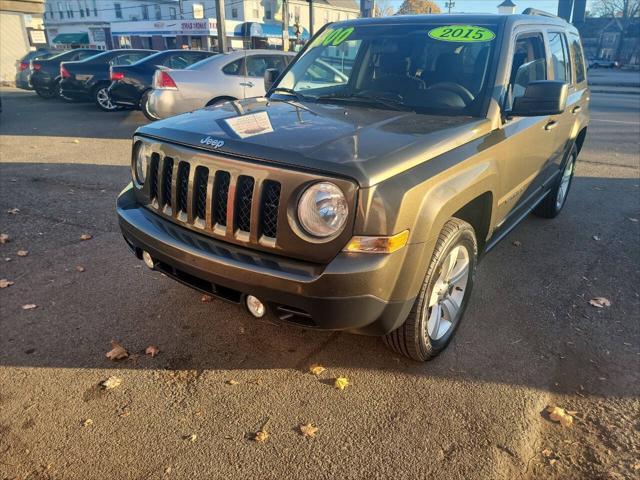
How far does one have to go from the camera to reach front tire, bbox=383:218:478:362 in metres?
2.62

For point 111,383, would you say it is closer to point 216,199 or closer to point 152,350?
point 152,350

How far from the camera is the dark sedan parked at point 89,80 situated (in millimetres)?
13188

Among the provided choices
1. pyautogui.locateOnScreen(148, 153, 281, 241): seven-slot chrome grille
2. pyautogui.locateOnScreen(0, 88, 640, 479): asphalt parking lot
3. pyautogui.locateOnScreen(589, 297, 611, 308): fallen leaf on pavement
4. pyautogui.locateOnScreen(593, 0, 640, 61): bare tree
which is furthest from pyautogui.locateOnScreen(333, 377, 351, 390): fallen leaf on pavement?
pyautogui.locateOnScreen(593, 0, 640, 61): bare tree

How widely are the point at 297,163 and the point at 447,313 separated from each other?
148cm

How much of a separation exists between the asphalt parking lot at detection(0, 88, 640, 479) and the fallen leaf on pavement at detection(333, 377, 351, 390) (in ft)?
0.18

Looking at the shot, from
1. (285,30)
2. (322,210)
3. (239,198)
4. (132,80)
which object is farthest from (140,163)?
(285,30)

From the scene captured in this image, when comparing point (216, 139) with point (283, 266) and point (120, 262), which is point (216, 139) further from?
point (120, 262)

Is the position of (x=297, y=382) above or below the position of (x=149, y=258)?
below

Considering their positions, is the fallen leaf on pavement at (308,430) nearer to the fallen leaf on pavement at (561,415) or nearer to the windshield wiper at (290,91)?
the fallen leaf on pavement at (561,415)

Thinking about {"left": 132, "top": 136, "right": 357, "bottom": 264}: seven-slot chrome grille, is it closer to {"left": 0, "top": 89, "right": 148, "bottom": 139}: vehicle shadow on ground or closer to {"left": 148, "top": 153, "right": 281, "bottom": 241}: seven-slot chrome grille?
{"left": 148, "top": 153, "right": 281, "bottom": 241}: seven-slot chrome grille

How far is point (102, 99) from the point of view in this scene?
13.5 meters

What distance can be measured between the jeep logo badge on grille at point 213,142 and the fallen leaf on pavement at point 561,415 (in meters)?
2.18

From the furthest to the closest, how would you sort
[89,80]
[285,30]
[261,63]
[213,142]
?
[285,30]
[89,80]
[261,63]
[213,142]

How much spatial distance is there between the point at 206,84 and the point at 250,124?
6957 millimetres
